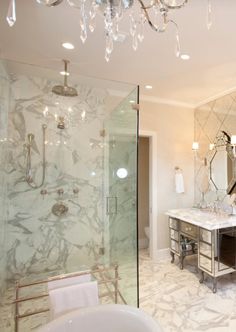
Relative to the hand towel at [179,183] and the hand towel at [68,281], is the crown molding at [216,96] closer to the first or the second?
the hand towel at [179,183]

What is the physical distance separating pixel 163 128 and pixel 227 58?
4.90ft

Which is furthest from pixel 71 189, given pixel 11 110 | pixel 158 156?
pixel 158 156

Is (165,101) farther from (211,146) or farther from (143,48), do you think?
(143,48)

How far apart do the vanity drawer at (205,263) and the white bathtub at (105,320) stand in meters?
1.42

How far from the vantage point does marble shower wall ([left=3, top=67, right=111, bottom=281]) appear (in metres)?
2.68

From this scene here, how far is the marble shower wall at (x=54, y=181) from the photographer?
2.68 metres

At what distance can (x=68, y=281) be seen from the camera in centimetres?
168

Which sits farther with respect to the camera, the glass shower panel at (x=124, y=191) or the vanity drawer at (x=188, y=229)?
the vanity drawer at (x=188, y=229)

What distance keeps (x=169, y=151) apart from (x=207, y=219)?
136 cm

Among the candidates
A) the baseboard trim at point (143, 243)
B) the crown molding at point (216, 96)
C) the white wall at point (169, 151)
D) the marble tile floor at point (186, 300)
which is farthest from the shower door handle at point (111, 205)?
the crown molding at point (216, 96)

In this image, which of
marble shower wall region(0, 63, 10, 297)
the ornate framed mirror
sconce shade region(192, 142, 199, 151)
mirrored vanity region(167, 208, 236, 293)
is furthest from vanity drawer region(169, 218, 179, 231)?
marble shower wall region(0, 63, 10, 297)

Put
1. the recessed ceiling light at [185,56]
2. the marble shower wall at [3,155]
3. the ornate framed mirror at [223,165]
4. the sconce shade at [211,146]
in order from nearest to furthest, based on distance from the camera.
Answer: the recessed ceiling light at [185,56], the marble shower wall at [3,155], the ornate framed mirror at [223,165], the sconce shade at [211,146]

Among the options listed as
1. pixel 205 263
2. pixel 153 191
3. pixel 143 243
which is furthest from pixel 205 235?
pixel 143 243

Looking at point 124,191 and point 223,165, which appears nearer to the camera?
point 124,191
